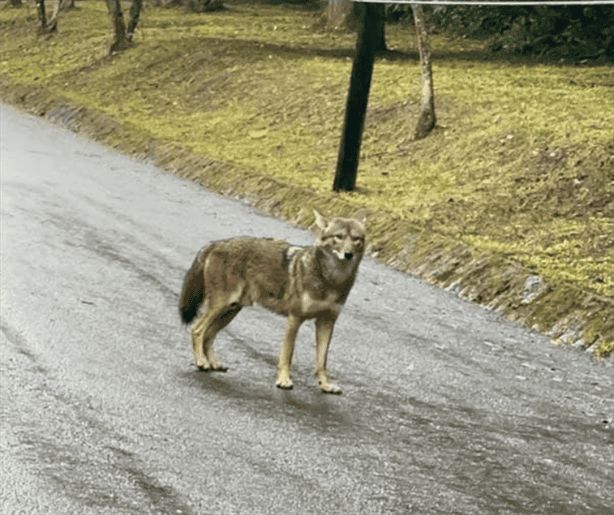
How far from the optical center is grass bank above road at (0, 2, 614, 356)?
12914 millimetres

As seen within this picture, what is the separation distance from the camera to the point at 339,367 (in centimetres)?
921

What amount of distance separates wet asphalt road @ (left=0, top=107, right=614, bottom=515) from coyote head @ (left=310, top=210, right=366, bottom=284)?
1031 millimetres

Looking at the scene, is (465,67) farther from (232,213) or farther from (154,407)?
(154,407)

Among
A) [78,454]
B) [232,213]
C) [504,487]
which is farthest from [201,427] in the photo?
[232,213]

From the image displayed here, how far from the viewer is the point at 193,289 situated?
805 centimetres

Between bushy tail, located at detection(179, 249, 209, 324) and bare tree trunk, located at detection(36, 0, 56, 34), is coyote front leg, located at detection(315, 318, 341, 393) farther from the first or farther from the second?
bare tree trunk, located at detection(36, 0, 56, 34)

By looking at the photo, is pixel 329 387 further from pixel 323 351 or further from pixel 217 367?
pixel 217 367

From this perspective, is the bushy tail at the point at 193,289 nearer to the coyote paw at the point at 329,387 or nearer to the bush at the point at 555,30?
the coyote paw at the point at 329,387

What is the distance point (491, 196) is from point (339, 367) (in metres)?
7.26

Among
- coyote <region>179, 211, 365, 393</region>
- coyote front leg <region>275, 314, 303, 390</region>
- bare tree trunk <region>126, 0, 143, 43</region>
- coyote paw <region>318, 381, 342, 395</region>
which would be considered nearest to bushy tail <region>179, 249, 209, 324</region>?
coyote <region>179, 211, 365, 393</region>

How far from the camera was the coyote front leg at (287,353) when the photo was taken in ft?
25.3

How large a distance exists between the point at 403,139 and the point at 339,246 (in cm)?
1306

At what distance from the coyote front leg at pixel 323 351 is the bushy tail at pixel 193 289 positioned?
0.90 metres

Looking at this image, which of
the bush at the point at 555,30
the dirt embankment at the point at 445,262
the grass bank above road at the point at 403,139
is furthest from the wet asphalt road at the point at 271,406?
the bush at the point at 555,30
